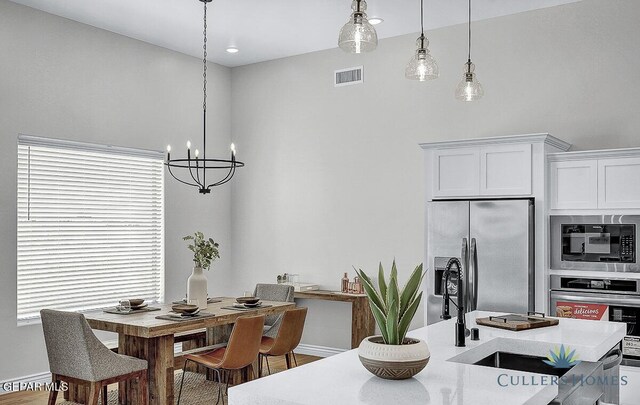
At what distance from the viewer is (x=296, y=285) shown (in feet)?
21.1

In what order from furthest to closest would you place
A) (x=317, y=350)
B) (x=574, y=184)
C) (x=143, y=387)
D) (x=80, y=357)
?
1. (x=317, y=350)
2. (x=574, y=184)
3. (x=143, y=387)
4. (x=80, y=357)

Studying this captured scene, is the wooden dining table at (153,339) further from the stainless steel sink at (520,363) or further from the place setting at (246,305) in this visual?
the stainless steel sink at (520,363)

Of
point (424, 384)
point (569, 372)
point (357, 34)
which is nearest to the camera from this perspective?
point (424, 384)

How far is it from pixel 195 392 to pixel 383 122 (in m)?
3.12

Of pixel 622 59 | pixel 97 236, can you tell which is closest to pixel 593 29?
pixel 622 59

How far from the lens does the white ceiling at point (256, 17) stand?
5.14 meters

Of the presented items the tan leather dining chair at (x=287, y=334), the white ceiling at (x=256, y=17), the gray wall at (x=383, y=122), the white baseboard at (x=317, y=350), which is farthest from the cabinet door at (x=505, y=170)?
the white baseboard at (x=317, y=350)

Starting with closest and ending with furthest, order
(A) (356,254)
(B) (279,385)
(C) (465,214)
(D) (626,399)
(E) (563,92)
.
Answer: (B) (279,385)
(D) (626,399)
(C) (465,214)
(E) (563,92)
(A) (356,254)

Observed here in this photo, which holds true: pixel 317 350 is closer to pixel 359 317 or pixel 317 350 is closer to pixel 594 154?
pixel 359 317

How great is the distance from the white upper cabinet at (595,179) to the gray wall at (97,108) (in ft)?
12.7

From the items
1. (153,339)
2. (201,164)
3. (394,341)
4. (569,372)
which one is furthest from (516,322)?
(201,164)

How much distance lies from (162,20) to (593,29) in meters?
3.78

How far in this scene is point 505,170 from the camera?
187 inches

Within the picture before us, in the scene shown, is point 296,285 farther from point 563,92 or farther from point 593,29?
point 593,29
